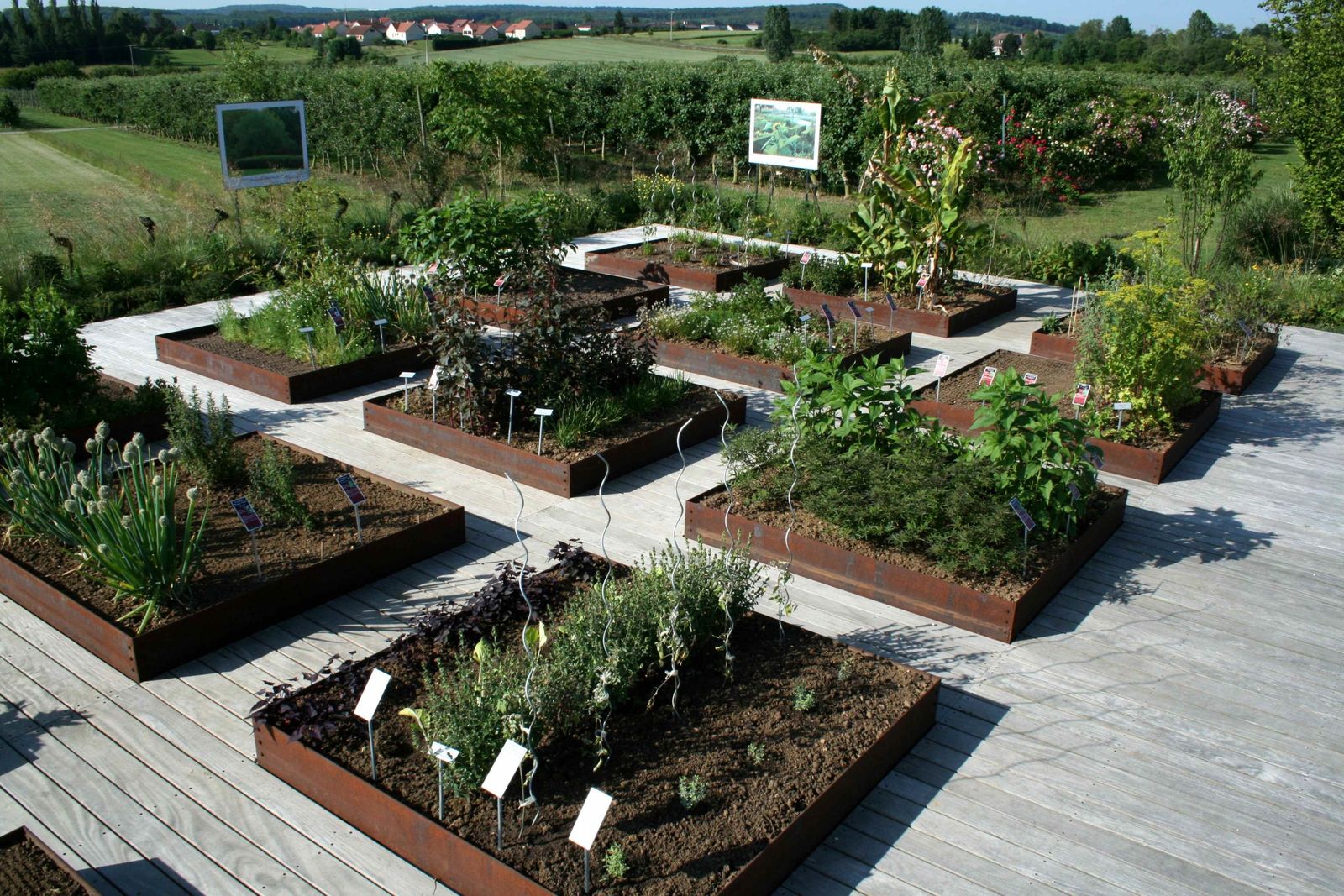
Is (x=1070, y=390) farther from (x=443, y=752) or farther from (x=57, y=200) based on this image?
(x=57, y=200)

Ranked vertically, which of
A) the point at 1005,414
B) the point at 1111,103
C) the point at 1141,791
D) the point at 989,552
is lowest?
the point at 1141,791

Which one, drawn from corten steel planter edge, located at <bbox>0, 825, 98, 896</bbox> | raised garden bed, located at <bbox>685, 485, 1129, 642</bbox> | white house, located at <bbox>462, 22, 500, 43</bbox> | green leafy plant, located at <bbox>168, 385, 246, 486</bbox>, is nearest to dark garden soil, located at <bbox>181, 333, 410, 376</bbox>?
green leafy plant, located at <bbox>168, 385, 246, 486</bbox>

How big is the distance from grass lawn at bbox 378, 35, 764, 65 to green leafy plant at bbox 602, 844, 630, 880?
146 feet

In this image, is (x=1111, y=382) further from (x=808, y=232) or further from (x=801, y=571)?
(x=808, y=232)

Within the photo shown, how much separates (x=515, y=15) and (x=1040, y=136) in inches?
3396

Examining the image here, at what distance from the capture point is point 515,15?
323 ft

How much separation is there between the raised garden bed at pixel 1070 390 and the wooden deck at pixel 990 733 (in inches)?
13.2

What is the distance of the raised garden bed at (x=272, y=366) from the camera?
880 centimetres

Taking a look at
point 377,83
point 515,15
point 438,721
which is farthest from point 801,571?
point 515,15

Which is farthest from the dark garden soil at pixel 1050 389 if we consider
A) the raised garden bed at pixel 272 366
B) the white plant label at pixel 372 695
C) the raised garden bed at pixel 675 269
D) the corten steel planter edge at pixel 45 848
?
the corten steel planter edge at pixel 45 848

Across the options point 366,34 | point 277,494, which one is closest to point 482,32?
point 366,34

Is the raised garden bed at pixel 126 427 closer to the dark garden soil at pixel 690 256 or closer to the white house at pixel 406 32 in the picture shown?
the dark garden soil at pixel 690 256

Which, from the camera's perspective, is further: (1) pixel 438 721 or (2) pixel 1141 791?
(2) pixel 1141 791

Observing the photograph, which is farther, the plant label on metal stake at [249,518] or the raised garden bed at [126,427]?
the raised garden bed at [126,427]
